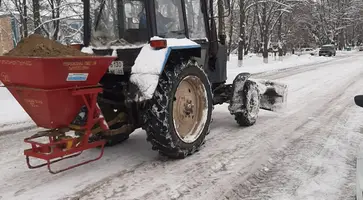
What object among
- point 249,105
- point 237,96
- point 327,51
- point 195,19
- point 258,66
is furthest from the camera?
point 327,51

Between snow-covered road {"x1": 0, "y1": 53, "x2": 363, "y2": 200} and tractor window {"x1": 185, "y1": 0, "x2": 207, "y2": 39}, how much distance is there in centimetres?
157

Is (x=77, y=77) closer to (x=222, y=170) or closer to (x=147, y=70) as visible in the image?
(x=147, y=70)

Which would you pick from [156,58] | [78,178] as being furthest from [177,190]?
[156,58]

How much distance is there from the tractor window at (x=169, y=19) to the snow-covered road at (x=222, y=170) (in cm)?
160

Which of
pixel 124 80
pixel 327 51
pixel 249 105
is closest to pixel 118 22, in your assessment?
pixel 124 80

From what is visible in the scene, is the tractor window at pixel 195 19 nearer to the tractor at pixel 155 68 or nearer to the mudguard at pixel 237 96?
the tractor at pixel 155 68

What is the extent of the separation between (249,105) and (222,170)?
233 centimetres

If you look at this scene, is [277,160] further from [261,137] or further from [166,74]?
[166,74]

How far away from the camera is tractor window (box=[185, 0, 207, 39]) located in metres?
5.42

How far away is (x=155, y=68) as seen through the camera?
4.30 metres

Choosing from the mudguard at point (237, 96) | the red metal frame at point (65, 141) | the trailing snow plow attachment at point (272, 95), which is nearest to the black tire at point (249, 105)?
the mudguard at point (237, 96)

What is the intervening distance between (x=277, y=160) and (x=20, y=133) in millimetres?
4210

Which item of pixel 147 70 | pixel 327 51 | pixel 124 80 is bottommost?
pixel 327 51

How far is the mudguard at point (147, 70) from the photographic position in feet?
14.0
